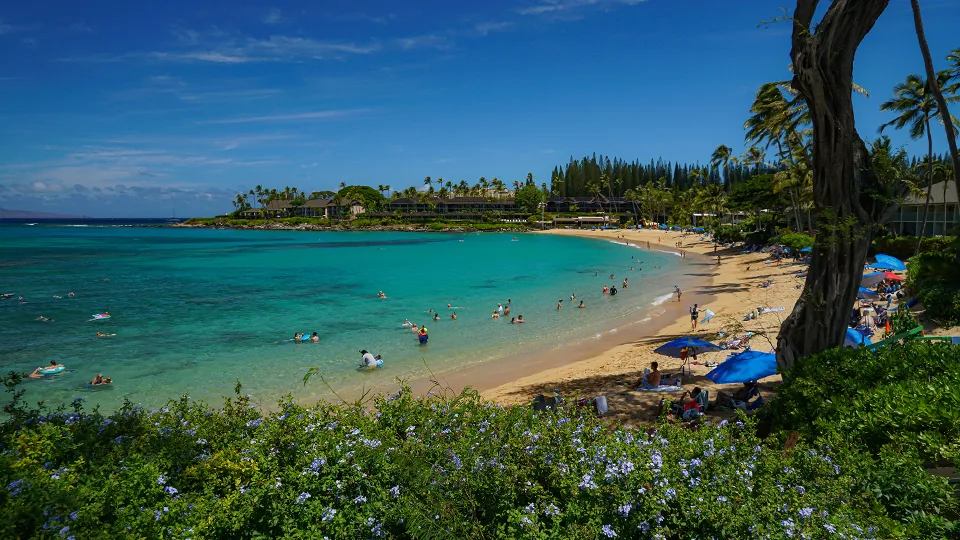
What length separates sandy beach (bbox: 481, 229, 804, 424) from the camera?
13383 mm

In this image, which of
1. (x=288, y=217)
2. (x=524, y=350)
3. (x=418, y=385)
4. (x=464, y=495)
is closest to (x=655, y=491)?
(x=464, y=495)

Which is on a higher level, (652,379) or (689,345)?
(689,345)

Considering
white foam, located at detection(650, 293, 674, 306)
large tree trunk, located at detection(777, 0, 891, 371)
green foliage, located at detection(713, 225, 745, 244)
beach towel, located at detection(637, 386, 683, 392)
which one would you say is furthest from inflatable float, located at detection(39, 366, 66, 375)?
green foliage, located at detection(713, 225, 745, 244)

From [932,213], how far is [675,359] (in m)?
29.4

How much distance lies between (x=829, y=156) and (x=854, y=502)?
6401mm

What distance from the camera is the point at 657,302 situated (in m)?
32.8

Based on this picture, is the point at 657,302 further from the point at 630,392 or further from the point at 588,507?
the point at 588,507

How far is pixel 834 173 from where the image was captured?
891 centimetres

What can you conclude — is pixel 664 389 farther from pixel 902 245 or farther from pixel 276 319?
pixel 902 245

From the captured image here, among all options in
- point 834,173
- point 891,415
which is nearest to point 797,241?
point 834,173

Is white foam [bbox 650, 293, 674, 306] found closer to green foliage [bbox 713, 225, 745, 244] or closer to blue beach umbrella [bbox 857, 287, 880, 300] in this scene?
blue beach umbrella [bbox 857, 287, 880, 300]

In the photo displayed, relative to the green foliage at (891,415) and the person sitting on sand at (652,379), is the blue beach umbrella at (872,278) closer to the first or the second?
the person sitting on sand at (652,379)

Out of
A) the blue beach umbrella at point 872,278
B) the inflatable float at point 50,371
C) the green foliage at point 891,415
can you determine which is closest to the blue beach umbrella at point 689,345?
the green foliage at point 891,415

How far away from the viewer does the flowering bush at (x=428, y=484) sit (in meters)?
4.21
